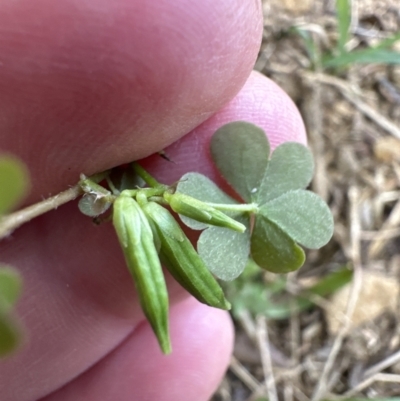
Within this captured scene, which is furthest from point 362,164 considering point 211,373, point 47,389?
point 47,389

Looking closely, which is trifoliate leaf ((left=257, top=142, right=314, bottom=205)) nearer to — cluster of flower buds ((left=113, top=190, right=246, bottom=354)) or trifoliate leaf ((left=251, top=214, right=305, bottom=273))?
trifoliate leaf ((left=251, top=214, right=305, bottom=273))

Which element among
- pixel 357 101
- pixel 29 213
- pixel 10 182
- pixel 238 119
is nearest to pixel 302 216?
pixel 238 119

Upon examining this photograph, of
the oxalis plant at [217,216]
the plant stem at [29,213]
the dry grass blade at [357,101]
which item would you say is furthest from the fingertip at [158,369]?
the dry grass blade at [357,101]

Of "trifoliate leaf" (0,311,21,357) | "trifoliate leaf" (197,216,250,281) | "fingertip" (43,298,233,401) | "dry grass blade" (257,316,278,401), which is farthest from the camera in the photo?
"dry grass blade" (257,316,278,401)

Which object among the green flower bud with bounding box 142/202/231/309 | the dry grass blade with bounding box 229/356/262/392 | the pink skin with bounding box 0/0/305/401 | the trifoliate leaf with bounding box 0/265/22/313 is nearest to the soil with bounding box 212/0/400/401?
the dry grass blade with bounding box 229/356/262/392

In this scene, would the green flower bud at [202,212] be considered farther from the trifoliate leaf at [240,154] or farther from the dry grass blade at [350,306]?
the dry grass blade at [350,306]

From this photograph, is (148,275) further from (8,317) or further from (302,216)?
(302,216)

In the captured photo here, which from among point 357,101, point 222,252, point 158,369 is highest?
point 222,252

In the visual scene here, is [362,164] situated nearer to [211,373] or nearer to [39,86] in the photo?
[211,373]
